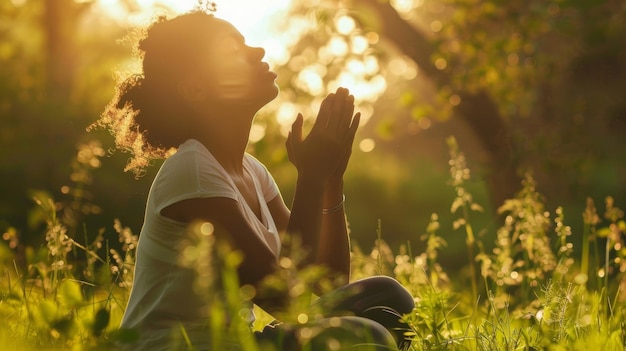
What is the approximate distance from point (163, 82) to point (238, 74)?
291 mm

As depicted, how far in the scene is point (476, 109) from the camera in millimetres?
8055

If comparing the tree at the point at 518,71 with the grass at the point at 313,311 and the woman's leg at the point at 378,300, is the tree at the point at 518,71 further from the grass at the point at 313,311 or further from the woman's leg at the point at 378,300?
the woman's leg at the point at 378,300

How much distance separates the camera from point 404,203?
56.0ft

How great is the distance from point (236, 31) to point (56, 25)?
11854 millimetres

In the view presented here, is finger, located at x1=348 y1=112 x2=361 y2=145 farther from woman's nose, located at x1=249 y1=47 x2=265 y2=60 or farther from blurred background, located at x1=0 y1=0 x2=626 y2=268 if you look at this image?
blurred background, located at x1=0 y1=0 x2=626 y2=268

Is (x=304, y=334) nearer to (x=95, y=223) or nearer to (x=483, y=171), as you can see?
(x=483, y=171)

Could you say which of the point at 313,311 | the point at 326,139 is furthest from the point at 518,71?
the point at 313,311

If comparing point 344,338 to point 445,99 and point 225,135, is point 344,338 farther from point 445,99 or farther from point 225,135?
point 445,99

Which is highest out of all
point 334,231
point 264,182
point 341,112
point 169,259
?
point 341,112

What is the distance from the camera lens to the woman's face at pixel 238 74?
9.91 feet

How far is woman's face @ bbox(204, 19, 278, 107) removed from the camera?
119 inches

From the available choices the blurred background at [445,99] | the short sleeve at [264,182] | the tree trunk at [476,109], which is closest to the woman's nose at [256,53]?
the short sleeve at [264,182]

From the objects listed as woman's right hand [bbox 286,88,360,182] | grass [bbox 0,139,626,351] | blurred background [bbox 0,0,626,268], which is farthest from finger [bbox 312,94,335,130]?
blurred background [bbox 0,0,626,268]

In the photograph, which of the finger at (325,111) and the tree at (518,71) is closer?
the finger at (325,111)
